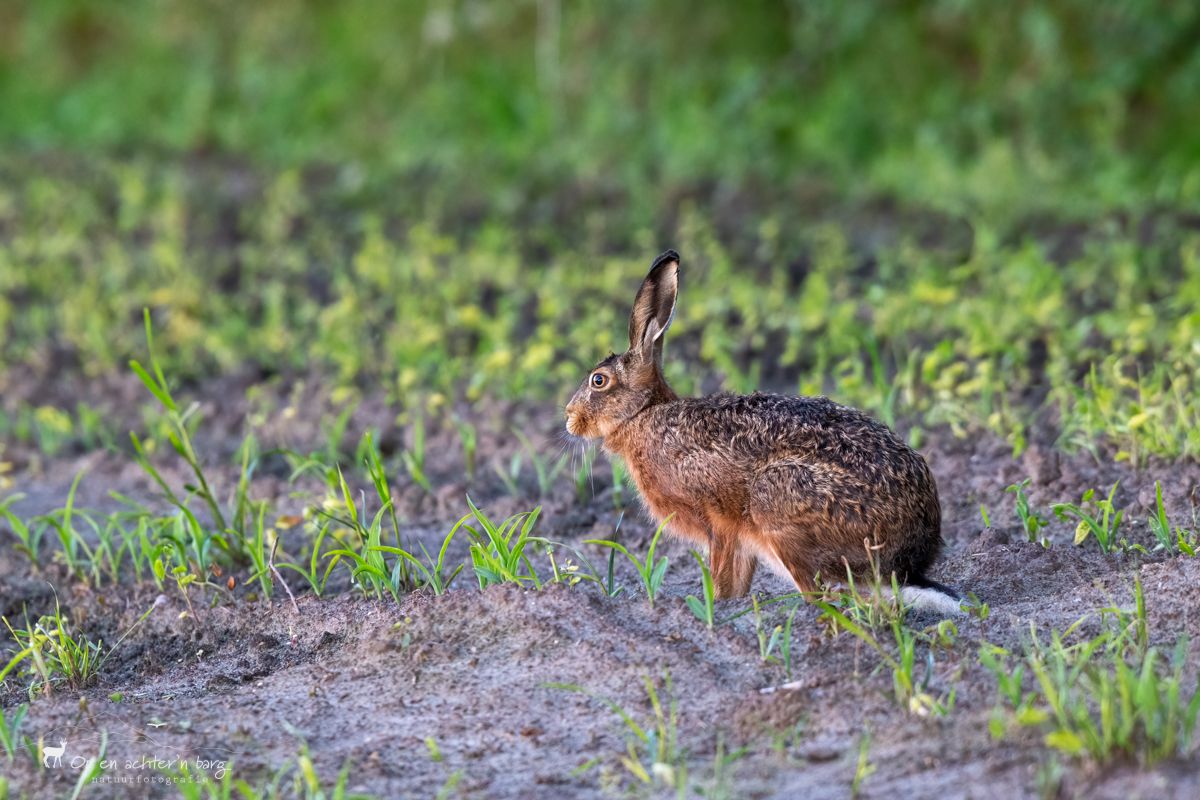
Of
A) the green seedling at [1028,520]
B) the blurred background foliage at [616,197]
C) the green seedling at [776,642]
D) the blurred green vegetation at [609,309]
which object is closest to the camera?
the green seedling at [776,642]

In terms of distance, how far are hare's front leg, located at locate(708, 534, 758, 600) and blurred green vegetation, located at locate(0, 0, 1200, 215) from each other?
5346mm

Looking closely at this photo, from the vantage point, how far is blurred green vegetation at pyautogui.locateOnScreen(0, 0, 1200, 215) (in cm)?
1083

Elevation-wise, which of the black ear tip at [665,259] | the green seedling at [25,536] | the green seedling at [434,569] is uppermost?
the black ear tip at [665,259]

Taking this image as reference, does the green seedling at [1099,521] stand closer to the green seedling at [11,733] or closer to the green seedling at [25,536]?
the green seedling at [11,733]

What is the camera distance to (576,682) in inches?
167

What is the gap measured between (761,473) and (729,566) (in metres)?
0.33

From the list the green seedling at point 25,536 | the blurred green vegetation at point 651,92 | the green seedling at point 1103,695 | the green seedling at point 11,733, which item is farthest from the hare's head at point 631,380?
the blurred green vegetation at point 651,92

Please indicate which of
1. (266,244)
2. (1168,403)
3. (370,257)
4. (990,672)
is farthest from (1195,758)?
(266,244)

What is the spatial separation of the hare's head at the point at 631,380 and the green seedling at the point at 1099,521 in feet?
4.59

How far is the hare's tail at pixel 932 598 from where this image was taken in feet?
14.6

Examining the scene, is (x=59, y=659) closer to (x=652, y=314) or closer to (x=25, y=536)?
(x=25, y=536)

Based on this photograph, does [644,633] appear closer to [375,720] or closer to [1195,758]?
[375,720]

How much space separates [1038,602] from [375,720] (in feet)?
6.20

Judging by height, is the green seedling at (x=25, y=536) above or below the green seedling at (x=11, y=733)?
below
